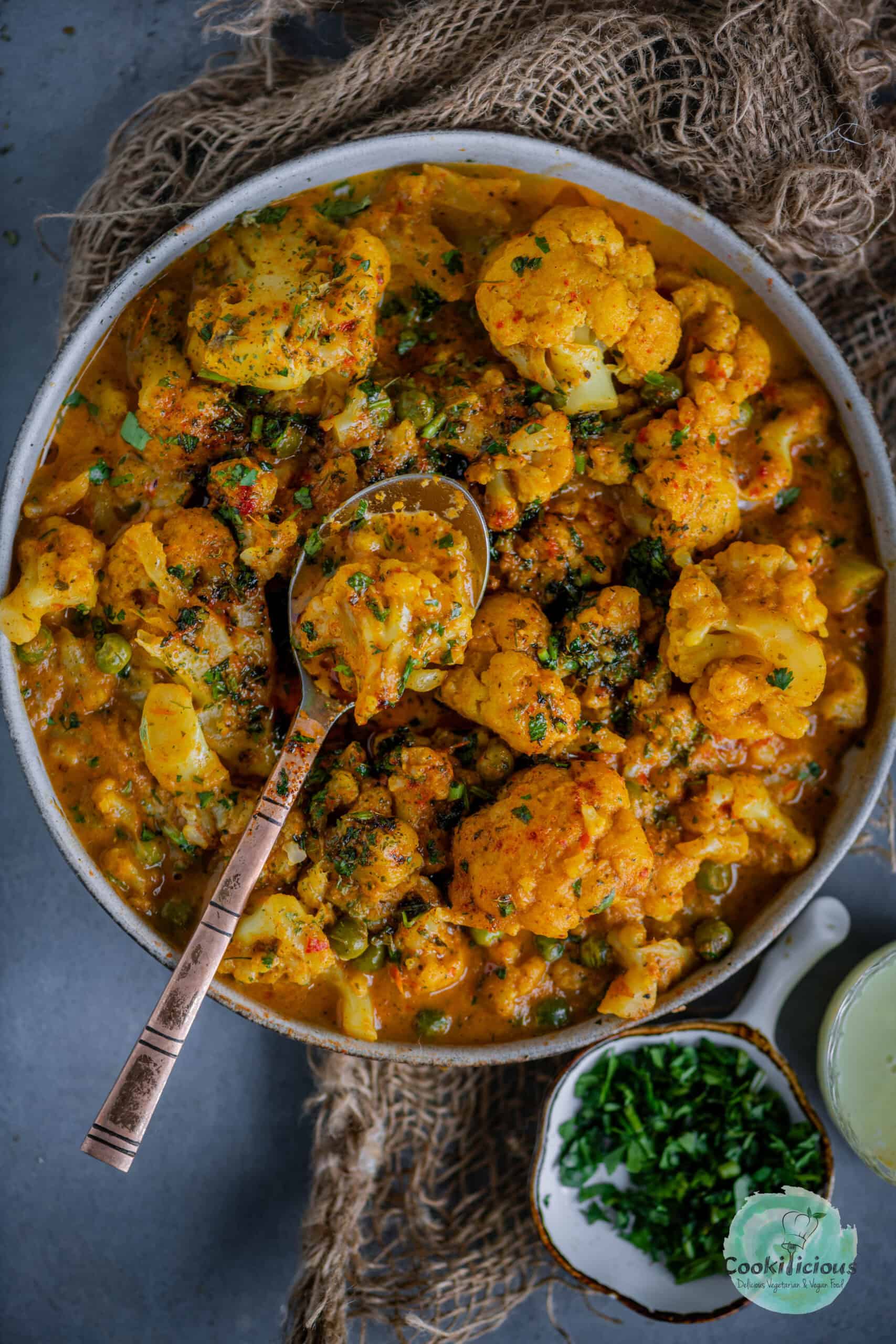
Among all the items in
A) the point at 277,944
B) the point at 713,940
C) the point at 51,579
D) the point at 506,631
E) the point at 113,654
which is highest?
the point at 51,579

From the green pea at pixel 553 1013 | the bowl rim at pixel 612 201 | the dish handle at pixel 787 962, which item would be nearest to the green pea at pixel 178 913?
the bowl rim at pixel 612 201

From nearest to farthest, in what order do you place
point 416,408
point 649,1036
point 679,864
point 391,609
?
1. point 391,609
2. point 416,408
3. point 679,864
4. point 649,1036

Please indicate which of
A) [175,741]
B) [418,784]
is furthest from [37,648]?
[418,784]

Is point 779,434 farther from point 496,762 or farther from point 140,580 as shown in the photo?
point 140,580

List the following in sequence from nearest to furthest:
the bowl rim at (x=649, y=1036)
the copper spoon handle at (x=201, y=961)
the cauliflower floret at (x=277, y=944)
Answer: the copper spoon handle at (x=201, y=961) < the cauliflower floret at (x=277, y=944) < the bowl rim at (x=649, y=1036)

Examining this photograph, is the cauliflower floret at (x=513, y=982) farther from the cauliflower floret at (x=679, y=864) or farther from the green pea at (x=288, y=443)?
the green pea at (x=288, y=443)

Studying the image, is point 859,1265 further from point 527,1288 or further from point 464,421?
point 464,421

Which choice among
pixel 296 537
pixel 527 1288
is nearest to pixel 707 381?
pixel 296 537

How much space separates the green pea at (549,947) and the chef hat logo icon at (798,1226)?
55.0 inches

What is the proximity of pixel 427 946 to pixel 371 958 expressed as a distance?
6.9 inches

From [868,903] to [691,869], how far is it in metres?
1.07

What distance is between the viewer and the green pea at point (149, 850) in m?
2.82

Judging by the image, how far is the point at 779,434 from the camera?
117 inches
